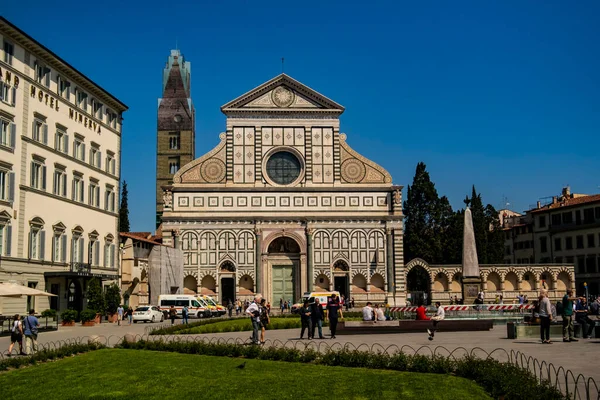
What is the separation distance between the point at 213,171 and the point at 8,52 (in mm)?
28733

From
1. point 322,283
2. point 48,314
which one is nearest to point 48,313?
point 48,314

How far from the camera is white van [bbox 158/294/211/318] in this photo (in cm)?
5206

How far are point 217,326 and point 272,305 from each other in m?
29.1

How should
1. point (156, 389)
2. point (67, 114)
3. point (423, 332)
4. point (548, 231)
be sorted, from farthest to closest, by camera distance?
point (548, 231), point (67, 114), point (423, 332), point (156, 389)

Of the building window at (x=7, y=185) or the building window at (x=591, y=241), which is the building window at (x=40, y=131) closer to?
the building window at (x=7, y=185)

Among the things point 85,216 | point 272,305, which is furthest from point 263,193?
point 85,216

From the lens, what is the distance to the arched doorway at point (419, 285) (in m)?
65.4

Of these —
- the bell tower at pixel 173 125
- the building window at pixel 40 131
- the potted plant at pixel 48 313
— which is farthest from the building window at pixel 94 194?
the bell tower at pixel 173 125

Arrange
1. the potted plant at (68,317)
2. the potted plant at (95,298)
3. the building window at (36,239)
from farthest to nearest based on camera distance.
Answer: the potted plant at (95,298) < the potted plant at (68,317) < the building window at (36,239)

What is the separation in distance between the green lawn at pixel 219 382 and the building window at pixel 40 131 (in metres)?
22.8

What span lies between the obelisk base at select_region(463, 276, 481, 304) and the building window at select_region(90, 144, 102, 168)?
980 inches

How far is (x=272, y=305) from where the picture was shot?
63.4 meters

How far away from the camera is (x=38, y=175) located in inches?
1554

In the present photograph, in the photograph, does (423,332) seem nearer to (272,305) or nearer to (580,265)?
(272,305)
